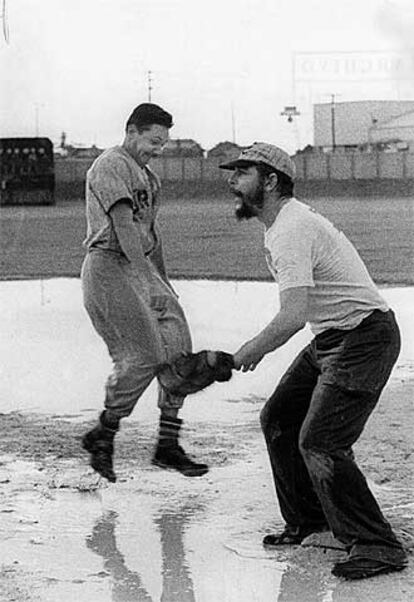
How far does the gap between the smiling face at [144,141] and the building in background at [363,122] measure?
312cm

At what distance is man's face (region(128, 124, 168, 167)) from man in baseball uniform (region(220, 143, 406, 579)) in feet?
2.41

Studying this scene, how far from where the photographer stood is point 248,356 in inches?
168

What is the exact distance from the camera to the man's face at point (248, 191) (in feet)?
14.5

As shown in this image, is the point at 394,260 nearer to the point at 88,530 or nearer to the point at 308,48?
the point at 308,48

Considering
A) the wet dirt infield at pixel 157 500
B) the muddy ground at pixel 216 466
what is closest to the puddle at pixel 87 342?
the wet dirt infield at pixel 157 500

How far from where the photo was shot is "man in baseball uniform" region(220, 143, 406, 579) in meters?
4.30

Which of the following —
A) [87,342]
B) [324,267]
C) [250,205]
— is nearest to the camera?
[324,267]

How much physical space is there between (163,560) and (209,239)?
42.3 ft

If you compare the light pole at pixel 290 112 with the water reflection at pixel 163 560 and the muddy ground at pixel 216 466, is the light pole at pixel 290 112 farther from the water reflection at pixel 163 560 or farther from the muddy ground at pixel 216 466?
the water reflection at pixel 163 560

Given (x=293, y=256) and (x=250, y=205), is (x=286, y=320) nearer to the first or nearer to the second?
(x=293, y=256)

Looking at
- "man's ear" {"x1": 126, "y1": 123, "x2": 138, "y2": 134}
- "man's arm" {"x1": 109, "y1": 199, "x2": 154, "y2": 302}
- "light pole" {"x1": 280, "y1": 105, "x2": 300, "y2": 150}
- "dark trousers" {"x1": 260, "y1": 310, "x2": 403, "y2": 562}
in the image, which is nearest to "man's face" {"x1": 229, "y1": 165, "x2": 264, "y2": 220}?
"dark trousers" {"x1": 260, "y1": 310, "x2": 403, "y2": 562}

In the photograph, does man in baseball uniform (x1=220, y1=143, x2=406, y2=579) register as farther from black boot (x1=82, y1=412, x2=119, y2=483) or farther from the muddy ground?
black boot (x1=82, y1=412, x2=119, y2=483)

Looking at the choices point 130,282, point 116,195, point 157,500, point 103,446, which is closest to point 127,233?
point 116,195

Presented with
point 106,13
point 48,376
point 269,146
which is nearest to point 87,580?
point 269,146
